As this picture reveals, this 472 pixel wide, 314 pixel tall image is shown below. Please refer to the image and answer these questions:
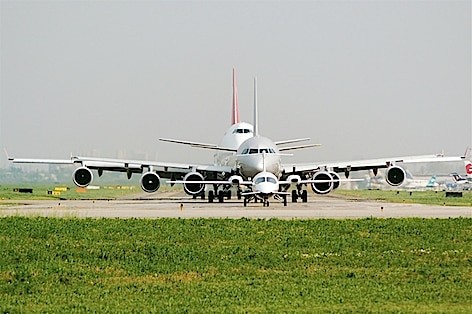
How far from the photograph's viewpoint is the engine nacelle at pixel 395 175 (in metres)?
66.5

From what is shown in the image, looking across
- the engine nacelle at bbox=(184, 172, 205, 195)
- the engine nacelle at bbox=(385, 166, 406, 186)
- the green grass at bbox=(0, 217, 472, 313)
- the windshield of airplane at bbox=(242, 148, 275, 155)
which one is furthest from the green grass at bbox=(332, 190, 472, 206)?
the green grass at bbox=(0, 217, 472, 313)

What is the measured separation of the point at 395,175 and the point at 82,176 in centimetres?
2190

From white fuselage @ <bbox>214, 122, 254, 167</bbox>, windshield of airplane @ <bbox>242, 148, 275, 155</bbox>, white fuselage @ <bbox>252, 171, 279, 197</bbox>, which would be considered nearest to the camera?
white fuselage @ <bbox>252, 171, 279, 197</bbox>

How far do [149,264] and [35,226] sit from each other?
9.09 m

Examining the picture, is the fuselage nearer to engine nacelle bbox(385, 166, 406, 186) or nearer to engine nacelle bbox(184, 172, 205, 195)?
engine nacelle bbox(184, 172, 205, 195)

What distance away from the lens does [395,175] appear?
2623 inches

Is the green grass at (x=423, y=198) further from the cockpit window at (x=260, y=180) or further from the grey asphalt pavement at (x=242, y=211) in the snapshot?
Answer: the cockpit window at (x=260, y=180)

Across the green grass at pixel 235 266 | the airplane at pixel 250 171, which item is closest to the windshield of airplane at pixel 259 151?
the airplane at pixel 250 171

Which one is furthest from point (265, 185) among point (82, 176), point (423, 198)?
point (423, 198)

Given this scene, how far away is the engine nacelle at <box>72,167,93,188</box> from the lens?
216ft

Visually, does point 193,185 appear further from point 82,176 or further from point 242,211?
point 242,211

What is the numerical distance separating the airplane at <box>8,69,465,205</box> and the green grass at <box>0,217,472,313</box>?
2473 centimetres

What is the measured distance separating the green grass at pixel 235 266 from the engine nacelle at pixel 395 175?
3296cm

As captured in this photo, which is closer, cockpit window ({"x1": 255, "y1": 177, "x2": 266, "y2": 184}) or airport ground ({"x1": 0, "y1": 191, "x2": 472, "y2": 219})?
airport ground ({"x1": 0, "y1": 191, "x2": 472, "y2": 219})
